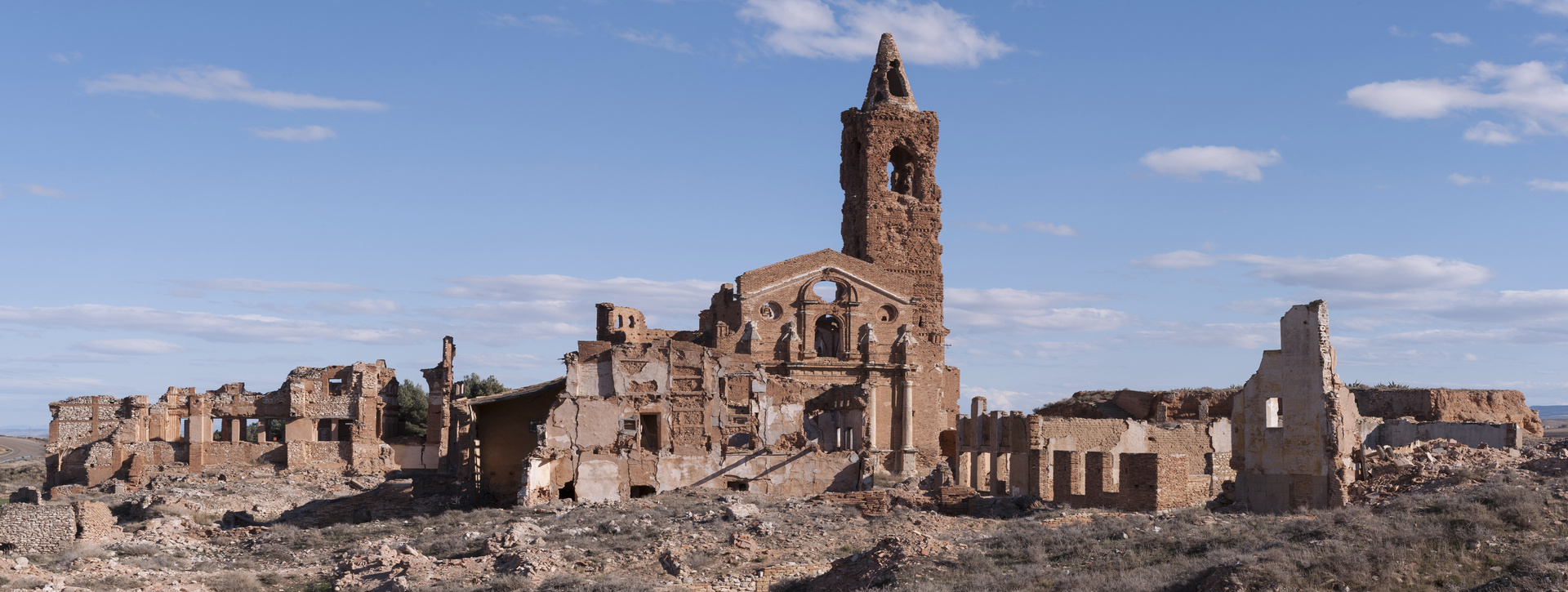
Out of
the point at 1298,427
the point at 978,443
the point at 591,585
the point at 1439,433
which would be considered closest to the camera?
Answer: the point at 591,585

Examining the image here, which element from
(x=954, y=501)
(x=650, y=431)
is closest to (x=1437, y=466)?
(x=954, y=501)

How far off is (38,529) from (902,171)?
32759 mm

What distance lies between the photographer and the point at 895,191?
5119 centimetres

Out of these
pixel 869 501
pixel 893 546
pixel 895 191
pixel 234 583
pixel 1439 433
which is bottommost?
pixel 234 583

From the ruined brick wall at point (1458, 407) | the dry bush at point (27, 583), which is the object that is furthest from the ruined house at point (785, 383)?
the ruined brick wall at point (1458, 407)

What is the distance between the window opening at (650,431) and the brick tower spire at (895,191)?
19.6m

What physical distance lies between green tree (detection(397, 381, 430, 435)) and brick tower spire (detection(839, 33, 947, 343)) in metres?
21.2

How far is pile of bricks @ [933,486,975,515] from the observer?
84.5ft

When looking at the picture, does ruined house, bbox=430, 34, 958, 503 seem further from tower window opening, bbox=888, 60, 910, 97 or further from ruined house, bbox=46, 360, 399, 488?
ruined house, bbox=46, 360, 399, 488

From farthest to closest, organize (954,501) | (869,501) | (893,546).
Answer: (954,501)
(869,501)
(893,546)

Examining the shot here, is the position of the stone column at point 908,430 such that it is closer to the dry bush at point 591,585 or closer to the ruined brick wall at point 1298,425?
the ruined brick wall at point 1298,425

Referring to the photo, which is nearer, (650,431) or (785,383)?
(650,431)

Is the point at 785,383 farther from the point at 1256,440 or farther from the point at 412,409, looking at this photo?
the point at 412,409

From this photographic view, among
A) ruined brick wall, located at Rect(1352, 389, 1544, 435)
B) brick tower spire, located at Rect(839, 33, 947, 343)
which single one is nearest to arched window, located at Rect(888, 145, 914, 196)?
brick tower spire, located at Rect(839, 33, 947, 343)
